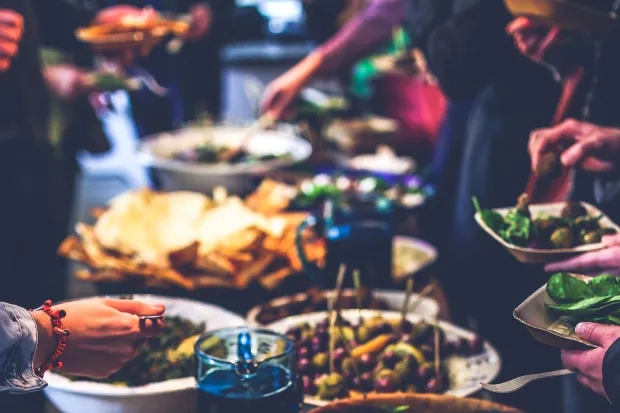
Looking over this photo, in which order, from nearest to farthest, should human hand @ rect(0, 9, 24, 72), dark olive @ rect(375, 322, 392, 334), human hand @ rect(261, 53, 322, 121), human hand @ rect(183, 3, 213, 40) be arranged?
dark olive @ rect(375, 322, 392, 334) < human hand @ rect(0, 9, 24, 72) < human hand @ rect(261, 53, 322, 121) < human hand @ rect(183, 3, 213, 40)

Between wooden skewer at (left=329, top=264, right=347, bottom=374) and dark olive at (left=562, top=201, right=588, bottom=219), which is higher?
dark olive at (left=562, top=201, right=588, bottom=219)

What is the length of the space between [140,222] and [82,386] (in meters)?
0.77

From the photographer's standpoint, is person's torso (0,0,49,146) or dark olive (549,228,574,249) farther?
person's torso (0,0,49,146)

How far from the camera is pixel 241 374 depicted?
39.9 inches

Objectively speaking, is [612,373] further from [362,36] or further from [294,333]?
[362,36]

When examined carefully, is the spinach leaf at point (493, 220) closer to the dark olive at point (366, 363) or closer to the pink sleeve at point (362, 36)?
the dark olive at point (366, 363)

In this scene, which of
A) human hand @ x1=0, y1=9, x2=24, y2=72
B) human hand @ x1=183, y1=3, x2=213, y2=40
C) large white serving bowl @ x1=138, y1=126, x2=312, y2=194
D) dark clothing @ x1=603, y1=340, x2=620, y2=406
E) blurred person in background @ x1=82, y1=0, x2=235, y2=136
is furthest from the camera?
blurred person in background @ x1=82, y1=0, x2=235, y2=136

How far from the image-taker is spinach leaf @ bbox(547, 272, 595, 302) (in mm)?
1094

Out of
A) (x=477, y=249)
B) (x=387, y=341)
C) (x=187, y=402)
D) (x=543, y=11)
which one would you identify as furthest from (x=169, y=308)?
(x=477, y=249)

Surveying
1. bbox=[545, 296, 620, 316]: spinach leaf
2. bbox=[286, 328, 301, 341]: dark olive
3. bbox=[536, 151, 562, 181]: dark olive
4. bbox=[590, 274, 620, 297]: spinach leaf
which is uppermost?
bbox=[536, 151, 562, 181]: dark olive

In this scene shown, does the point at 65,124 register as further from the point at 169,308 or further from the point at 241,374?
the point at 241,374

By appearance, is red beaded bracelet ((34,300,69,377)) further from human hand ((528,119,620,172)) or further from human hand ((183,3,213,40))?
human hand ((183,3,213,40))

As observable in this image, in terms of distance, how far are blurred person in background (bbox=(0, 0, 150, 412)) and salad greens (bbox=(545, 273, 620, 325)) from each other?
1.64 metres


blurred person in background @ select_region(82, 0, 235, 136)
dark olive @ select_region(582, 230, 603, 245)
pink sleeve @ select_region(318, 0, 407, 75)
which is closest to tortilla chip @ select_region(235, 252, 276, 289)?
dark olive @ select_region(582, 230, 603, 245)
